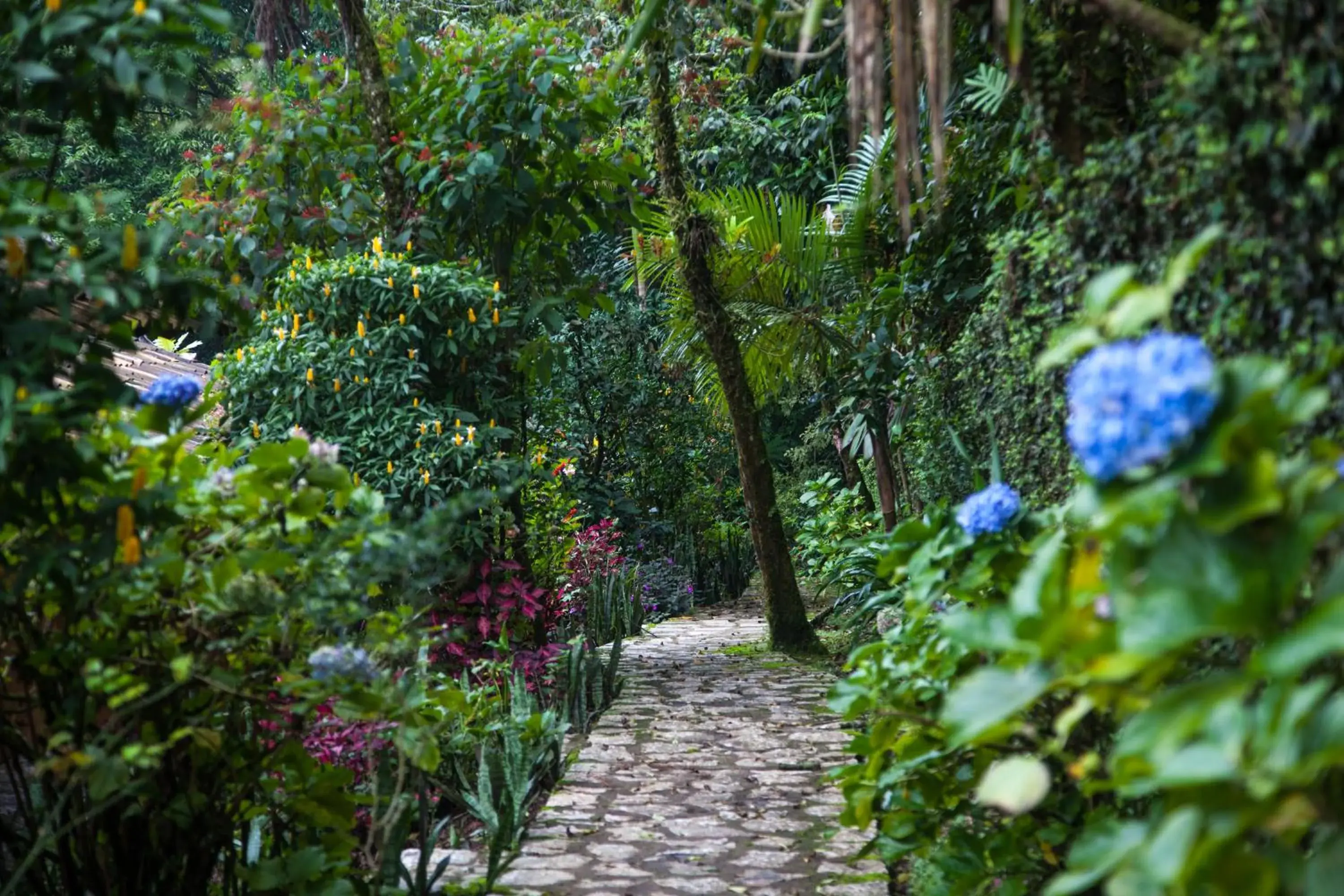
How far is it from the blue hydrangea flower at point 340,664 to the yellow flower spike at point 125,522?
0.44 meters

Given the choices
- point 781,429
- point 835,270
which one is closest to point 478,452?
point 835,270

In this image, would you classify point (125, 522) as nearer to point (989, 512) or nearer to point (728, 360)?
point (989, 512)

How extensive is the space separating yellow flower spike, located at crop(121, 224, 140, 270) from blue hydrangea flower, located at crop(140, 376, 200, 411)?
0.25m

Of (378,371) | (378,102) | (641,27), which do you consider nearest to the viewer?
(641,27)

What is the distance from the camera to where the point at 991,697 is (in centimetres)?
150

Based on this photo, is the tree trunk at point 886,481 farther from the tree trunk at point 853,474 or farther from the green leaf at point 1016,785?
the green leaf at point 1016,785

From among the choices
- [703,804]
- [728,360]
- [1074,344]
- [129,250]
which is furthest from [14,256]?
[728,360]

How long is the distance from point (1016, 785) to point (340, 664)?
55.8 inches

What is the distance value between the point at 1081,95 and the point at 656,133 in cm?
493

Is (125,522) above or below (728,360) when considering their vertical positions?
below

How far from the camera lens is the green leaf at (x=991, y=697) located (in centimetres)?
144

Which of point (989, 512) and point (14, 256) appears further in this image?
point (989, 512)

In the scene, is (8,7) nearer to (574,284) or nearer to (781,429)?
(574,284)

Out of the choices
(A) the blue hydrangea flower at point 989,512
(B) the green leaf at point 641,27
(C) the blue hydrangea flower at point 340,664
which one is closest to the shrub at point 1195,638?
(A) the blue hydrangea flower at point 989,512
